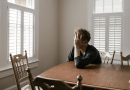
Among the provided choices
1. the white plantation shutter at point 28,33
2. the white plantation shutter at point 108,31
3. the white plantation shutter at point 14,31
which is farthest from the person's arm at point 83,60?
the white plantation shutter at point 108,31

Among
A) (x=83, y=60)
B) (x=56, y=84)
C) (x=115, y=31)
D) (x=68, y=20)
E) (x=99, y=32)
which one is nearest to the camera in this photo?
(x=56, y=84)

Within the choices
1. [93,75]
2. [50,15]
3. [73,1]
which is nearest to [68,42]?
[50,15]

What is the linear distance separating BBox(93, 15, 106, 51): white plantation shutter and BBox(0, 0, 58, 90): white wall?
3.60 feet

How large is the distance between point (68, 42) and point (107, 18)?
120cm

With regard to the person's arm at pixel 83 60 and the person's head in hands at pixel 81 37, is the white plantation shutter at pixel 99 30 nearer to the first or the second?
the person's head in hands at pixel 81 37

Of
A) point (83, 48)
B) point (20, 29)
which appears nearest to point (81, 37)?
point (83, 48)

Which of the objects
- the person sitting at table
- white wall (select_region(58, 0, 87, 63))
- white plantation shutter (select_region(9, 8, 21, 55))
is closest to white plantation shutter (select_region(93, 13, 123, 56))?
white wall (select_region(58, 0, 87, 63))

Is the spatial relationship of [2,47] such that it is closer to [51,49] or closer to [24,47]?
[24,47]

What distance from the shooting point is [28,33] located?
2.88 m

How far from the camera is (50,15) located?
3.63 meters

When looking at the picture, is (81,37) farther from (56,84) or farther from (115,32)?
(115,32)

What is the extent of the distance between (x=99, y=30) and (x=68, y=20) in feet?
2.99

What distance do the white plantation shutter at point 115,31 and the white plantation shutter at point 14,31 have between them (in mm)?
2099

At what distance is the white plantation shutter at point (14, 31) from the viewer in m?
2.46
